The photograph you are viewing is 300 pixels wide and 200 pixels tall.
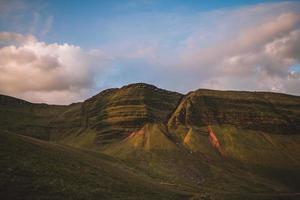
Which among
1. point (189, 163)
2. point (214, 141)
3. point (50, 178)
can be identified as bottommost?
point (189, 163)

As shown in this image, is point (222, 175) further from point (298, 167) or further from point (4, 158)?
point (4, 158)

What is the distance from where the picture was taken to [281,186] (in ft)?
461

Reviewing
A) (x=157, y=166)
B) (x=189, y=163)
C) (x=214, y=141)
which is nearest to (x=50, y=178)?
(x=157, y=166)

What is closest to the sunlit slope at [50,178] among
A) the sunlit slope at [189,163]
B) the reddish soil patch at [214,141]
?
the sunlit slope at [189,163]

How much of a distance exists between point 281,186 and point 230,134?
56684 millimetres

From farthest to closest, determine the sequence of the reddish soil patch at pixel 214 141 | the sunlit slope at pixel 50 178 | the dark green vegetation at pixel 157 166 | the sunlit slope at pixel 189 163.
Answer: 1. the reddish soil patch at pixel 214 141
2. the sunlit slope at pixel 189 163
3. the dark green vegetation at pixel 157 166
4. the sunlit slope at pixel 50 178

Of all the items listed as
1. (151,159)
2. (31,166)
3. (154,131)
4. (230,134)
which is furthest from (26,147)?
(230,134)

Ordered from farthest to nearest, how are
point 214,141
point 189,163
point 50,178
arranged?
point 214,141, point 189,163, point 50,178

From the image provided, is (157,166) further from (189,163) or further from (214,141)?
(214,141)

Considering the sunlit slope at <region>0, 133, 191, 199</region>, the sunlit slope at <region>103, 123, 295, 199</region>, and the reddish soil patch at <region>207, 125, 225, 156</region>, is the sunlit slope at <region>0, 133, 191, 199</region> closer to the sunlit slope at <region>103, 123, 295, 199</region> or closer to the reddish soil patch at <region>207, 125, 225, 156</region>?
the sunlit slope at <region>103, 123, 295, 199</region>

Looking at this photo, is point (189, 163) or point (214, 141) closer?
point (189, 163)

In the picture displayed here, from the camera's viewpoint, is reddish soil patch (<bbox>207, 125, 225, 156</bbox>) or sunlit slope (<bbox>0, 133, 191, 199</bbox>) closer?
sunlit slope (<bbox>0, 133, 191, 199</bbox>)

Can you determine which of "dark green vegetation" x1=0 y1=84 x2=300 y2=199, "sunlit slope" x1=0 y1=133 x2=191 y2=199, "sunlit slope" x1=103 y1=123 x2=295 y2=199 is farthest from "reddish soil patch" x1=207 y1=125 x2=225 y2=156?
"sunlit slope" x1=0 y1=133 x2=191 y2=199

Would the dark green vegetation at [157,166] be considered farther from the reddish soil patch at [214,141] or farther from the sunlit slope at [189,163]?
the reddish soil patch at [214,141]
